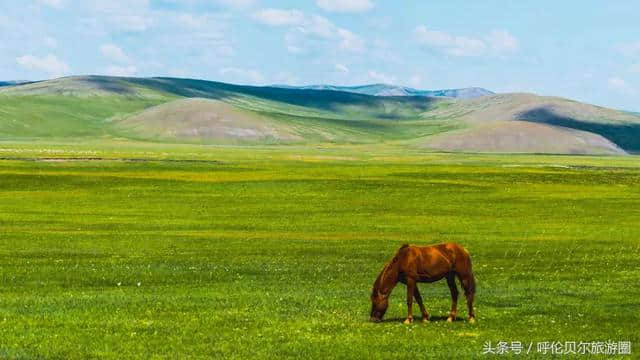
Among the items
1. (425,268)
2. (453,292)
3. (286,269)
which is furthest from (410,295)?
(286,269)

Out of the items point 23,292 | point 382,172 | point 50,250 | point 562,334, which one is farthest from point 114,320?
point 382,172

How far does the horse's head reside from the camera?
27.0 meters

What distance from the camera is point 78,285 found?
36438mm

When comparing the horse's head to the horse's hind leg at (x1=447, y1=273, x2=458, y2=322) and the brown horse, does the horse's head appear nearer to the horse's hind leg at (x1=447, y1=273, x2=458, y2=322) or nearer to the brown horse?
the brown horse

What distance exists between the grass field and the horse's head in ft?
1.00

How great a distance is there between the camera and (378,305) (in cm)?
2712

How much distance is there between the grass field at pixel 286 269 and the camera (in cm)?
2539

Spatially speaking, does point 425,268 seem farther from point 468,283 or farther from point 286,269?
point 286,269

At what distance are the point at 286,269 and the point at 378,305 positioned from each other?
15.2 meters

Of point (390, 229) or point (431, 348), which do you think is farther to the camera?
point (390, 229)

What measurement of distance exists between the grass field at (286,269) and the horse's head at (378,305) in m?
0.31

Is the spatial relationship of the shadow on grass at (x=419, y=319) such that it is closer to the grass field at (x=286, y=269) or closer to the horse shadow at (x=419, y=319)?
the horse shadow at (x=419, y=319)

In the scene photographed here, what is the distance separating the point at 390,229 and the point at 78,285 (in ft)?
99.9

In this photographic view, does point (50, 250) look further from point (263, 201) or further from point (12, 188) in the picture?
point (12, 188)
